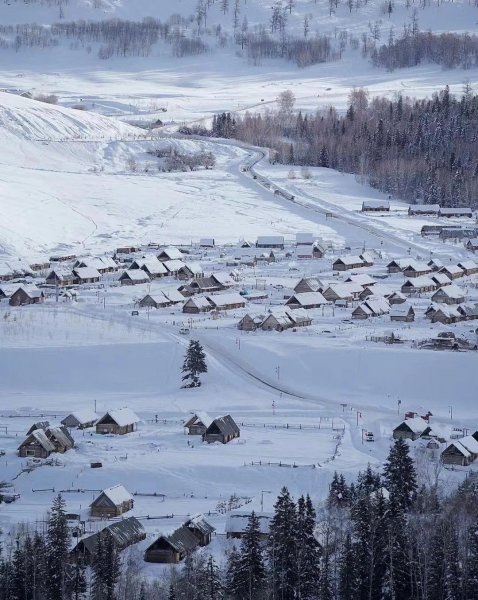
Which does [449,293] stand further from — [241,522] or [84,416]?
[241,522]

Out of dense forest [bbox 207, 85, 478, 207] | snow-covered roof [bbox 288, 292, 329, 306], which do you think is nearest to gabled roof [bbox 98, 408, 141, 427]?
snow-covered roof [bbox 288, 292, 329, 306]

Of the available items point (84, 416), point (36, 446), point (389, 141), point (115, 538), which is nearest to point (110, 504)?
point (115, 538)

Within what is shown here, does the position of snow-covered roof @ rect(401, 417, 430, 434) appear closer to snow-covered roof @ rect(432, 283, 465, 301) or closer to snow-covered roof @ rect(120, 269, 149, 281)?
snow-covered roof @ rect(432, 283, 465, 301)

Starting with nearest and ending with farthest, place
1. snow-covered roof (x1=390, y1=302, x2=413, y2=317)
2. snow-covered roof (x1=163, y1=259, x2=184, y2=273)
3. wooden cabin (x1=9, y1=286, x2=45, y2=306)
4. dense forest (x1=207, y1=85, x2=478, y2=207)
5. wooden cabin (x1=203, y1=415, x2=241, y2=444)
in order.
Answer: wooden cabin (x1=203, y1=415, x2=241, y2=444), snow-covered roof (x1=390, y1=302, x2=413, y2=317), wooden cabin (x1=9, y1=286, x2=45, y2=306), snow-covered roof (x1=163, y1=259, x2=184, y2=273), dense forest (x1=207, y1=85, x2=478, y2=207)

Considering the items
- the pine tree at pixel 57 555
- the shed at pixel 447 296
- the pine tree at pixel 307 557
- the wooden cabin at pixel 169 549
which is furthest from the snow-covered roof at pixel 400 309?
the pine tree at pixel 57 555

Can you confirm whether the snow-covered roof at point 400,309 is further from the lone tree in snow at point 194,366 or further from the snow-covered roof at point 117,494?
the snow-covered roof at point 117,494

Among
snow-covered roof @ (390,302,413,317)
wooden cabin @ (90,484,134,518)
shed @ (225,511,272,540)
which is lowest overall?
snow-covered roof @ (390,302,413,317)
